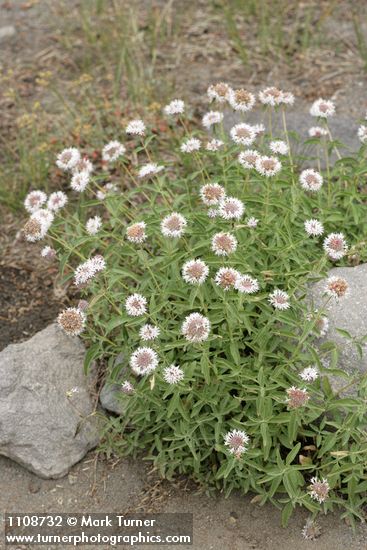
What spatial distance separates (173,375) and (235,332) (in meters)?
0.40

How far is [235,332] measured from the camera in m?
3.30

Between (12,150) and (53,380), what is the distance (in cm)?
239

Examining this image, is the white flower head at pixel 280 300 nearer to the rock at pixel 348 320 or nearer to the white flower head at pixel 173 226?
the rock at pixel 348 320

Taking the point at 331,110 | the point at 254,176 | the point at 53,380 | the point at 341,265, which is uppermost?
the point at 331,110

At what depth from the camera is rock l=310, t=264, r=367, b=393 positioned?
3.34m

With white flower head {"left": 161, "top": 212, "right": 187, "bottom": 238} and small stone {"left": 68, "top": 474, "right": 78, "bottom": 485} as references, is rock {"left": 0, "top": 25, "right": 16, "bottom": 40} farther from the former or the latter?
small stone {"left": 68, "top": 474, "right": 78, "bottom": 485}

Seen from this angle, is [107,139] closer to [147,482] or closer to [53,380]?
[53,380]

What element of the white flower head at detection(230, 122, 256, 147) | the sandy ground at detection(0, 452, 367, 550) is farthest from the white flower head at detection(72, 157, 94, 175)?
the sandy ground at detection(0, 452, 367, 550)

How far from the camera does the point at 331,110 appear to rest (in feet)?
12.4

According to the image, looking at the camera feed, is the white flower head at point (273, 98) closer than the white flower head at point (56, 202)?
No

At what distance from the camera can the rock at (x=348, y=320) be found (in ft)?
11.0

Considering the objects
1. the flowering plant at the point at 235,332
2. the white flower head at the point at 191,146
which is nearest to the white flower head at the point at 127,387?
the flowering plant at the point at 235,332

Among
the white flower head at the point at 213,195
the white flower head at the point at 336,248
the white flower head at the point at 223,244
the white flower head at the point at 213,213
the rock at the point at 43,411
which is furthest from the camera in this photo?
the rock at the point at 43,411

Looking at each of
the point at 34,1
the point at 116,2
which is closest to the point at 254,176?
the point at 116,2
